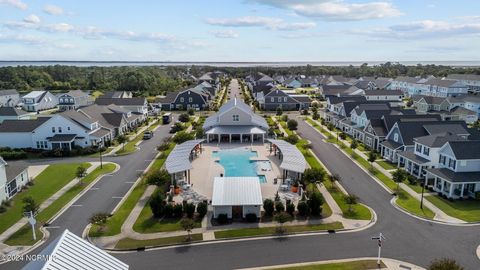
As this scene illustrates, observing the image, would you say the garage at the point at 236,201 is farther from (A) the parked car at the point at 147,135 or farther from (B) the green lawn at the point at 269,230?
(A) the parked car at the point at 147,135

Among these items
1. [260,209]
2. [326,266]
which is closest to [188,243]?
[260,209]

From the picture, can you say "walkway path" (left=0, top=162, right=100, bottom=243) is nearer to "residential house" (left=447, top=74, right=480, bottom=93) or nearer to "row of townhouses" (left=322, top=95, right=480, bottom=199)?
"row of townhouses" (left=322, top=95, right=480, bottom=199)

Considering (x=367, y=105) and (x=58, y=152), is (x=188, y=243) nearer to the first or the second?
(x=58, y=152)

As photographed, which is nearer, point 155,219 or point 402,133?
point 155,219

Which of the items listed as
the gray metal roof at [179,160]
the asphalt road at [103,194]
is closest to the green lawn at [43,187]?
the asphalt road at [103,194]

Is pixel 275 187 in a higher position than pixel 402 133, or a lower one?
lower
